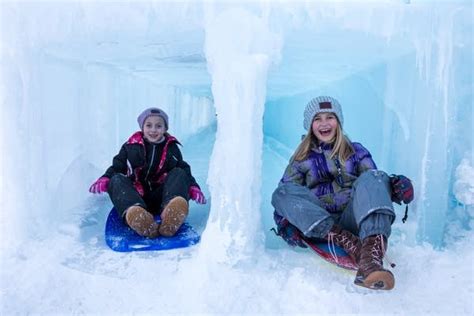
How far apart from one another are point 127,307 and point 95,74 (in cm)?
247

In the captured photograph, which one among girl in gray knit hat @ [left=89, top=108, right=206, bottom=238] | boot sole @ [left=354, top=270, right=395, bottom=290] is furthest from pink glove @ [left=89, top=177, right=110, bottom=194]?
boot sole @ [left=354, top=270, right=395, bottom=290]

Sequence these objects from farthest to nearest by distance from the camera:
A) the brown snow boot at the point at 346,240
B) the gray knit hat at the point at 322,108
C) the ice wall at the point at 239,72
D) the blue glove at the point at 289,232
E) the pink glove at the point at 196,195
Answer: the pink glove at the point at 196,195, the gray knit hat at the point at 322,108, the blue glove at the point at 289,232, the ice wall at the point at 239,72, the brown snow boot at the point at 346,240

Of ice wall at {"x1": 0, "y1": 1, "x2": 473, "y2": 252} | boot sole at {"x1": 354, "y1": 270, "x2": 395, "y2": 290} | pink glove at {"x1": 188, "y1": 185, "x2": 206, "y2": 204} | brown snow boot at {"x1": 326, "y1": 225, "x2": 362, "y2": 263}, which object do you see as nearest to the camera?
boot sole at {"x1": 354, "y1": 270, "x2": 395, "y2": 290}

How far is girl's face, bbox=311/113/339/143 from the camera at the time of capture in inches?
87.3

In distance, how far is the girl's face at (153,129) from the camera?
268 centimetres

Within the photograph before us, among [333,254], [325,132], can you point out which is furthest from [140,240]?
[325,132]

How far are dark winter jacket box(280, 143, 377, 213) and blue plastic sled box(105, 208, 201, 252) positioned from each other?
0.56 meters

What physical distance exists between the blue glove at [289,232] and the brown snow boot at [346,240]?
0.18 metres

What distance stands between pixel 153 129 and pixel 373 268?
5.13ft

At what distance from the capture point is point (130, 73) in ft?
15.3

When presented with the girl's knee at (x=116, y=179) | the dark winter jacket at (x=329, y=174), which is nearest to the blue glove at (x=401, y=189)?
the dark winter jacket at (x=329, y=174)

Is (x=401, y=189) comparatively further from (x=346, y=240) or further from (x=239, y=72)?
(x=239, y=72)

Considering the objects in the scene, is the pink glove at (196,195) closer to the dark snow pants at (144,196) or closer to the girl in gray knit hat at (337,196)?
the dark snow pants at (144,196)

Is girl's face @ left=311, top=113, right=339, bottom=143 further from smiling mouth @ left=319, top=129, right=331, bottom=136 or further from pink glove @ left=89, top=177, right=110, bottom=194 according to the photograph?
pink glove @ left=89, top=177, right=110, bottom=194
